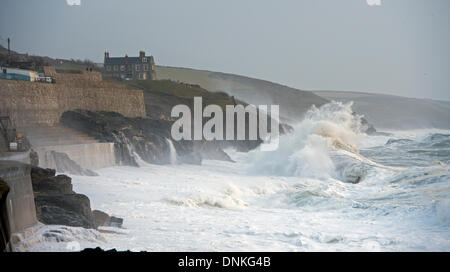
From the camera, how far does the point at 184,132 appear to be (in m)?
23.9

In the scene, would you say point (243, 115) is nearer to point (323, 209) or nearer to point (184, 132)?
point (184, 132)

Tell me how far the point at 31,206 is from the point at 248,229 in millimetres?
3132

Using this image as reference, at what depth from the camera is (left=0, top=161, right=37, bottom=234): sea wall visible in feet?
17.9

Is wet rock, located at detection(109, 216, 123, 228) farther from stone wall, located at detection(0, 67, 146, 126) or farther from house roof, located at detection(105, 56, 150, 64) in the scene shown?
house roof, located at detection(105, 56, 150, 64)

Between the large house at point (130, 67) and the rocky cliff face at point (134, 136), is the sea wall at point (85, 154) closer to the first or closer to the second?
the rocky cliff face at point (134, 136)

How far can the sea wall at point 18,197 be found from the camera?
5.46 metres

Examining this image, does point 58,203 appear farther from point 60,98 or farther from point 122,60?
point 122,60

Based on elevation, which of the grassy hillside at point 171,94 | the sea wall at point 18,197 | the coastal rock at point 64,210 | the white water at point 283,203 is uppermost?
the grassy hillside at point 171,94

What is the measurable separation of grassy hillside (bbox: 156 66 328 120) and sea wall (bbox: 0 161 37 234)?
24.3 meters

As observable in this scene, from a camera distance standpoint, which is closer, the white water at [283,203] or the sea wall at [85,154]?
the white water at [283,203]

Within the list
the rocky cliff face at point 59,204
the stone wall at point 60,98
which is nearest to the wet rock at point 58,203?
the rocky cliff face at point 59,204

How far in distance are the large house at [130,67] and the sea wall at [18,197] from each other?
3090 cm

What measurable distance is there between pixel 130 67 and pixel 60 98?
19.2 m
